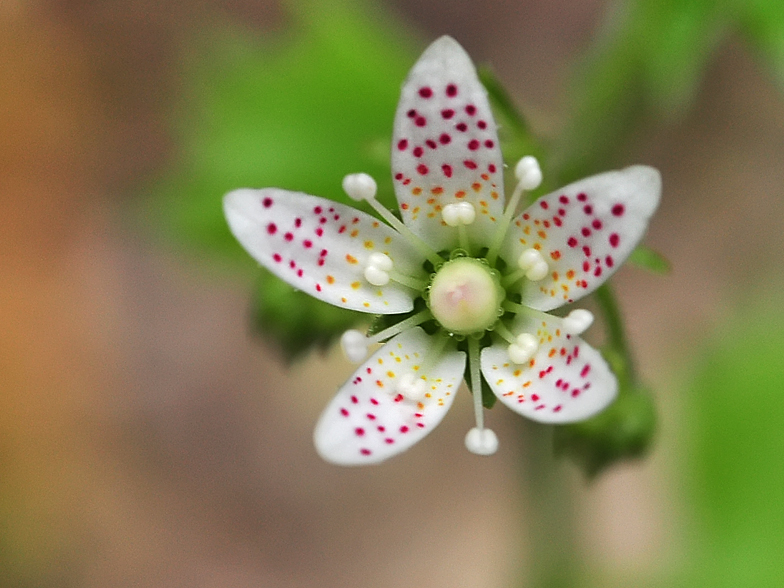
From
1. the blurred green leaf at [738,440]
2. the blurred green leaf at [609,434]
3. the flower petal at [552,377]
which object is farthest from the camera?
the blurred green leaf at [738,440]

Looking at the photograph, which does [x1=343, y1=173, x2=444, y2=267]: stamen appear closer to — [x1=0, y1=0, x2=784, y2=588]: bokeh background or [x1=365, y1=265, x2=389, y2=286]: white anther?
[x1=365, y1=265, x2=389, y2=286]: white anther

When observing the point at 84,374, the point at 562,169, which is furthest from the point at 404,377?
the point at 84,374

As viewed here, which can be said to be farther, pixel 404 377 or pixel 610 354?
pixel 610 354

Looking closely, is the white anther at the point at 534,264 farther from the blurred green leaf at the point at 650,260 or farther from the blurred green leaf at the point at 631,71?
the blurred green leaf at the point at 631,71

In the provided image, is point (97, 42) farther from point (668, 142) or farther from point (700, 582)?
point (700, 582)

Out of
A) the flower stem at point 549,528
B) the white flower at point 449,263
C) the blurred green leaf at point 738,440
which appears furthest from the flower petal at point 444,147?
the blurred green leaf at point 738,440

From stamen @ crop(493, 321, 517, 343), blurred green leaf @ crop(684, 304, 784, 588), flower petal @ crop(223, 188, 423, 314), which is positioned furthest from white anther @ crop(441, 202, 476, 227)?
blurred green leaf @ crop(684, 304, 784, 588)
